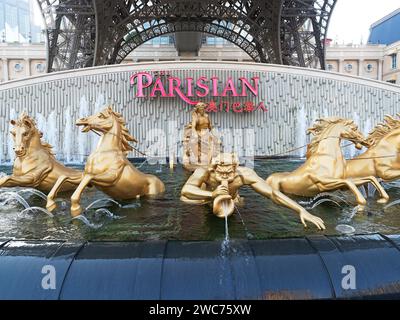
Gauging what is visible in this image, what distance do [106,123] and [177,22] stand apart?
31243mm

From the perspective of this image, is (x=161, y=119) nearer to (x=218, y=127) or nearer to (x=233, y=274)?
(x=218, y=127)

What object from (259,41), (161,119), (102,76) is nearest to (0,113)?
(102,76)

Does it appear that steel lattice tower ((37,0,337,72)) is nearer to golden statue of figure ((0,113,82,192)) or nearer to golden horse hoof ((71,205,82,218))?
golden statue of figure ((0,113,82,192))

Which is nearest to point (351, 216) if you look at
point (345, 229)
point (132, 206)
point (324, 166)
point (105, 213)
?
point (345, 229)

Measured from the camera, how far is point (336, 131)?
17.4 ft

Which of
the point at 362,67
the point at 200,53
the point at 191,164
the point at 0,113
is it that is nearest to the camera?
the point at 191,164

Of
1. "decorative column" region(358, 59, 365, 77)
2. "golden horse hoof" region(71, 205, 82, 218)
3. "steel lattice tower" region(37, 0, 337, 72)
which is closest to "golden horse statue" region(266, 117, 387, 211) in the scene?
"golden horse hoof" region(71, 205, 82, 218)

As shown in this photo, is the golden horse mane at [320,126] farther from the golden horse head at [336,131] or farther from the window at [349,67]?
the window at [349,67]

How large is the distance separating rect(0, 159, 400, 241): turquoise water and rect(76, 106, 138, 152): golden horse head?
3.37 feet

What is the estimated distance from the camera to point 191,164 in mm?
8805

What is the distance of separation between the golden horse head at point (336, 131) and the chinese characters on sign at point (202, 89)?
411 inches

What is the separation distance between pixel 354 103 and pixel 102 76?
1112 centimetres

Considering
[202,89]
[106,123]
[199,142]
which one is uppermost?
[202,89]

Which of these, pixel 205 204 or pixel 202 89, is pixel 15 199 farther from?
pixel 202 89
